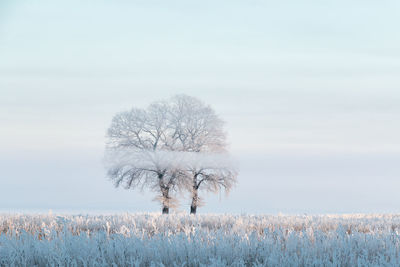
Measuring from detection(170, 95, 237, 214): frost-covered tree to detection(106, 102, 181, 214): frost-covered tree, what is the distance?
92 cm

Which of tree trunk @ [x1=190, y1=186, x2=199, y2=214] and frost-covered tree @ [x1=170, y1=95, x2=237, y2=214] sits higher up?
frost-covered tree @ [x1=170, y1=95, x2=237, y2=214]

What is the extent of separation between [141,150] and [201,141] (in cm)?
418

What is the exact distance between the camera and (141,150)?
109 ft

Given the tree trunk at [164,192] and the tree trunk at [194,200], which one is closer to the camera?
the tree trunk at [164,192]

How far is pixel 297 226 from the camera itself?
428 inches

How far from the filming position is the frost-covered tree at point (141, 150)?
33.0m

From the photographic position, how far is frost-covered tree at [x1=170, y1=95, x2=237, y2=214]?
108 feet

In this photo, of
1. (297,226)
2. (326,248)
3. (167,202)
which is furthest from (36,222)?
(167,202)

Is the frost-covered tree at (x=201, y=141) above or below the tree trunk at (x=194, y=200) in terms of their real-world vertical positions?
above

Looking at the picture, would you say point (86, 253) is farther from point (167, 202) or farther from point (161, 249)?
point (167, 202)

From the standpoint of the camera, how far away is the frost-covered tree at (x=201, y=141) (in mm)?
32875

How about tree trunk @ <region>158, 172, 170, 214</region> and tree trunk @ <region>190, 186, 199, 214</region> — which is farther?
tree trunk @ <region>190, 186, 199, 214</region>

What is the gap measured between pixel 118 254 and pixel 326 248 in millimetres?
2438

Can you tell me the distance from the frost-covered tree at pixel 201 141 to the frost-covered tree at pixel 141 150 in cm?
92
